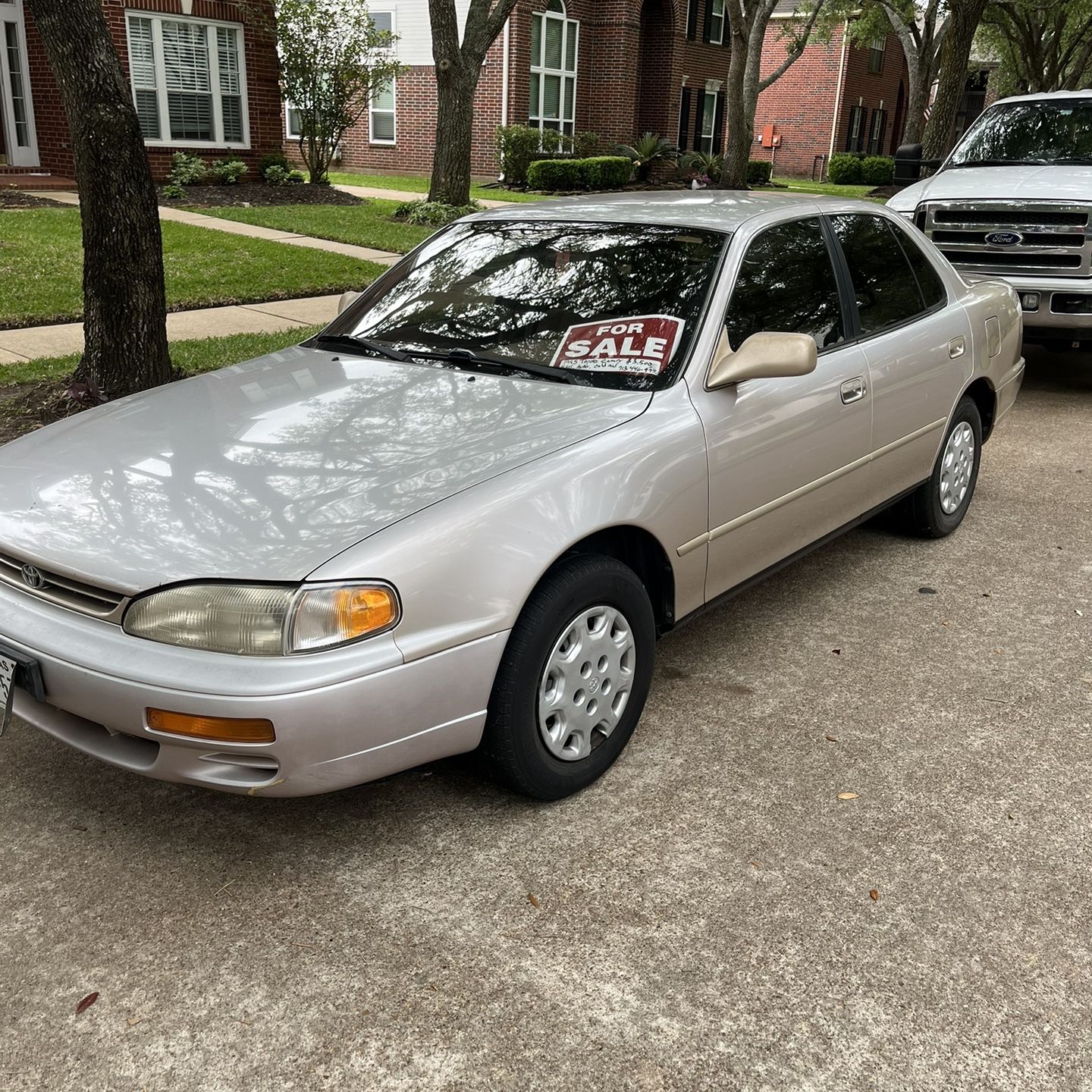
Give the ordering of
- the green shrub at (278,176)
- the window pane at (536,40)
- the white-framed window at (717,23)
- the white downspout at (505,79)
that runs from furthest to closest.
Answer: the white-framed window at (717,23) < the window pane at (536,40) < the white downspout at (505,79) < the green shrub at (278,176)

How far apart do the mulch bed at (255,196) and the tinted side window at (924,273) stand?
1323 centimetres

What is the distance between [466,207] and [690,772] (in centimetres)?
1389

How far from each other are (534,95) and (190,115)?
1096cm

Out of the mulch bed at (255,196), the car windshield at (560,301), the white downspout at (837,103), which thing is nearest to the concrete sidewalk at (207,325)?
the car windshield at (560,301)

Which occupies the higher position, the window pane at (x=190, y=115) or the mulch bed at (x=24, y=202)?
the window pane at (x=190, y=115)

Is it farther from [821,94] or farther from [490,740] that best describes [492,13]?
[821,94]

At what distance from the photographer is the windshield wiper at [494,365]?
3.60 m

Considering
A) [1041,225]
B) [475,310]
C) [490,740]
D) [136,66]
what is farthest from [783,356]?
[136,66]

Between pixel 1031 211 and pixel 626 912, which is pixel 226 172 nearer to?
pixel 1031 211

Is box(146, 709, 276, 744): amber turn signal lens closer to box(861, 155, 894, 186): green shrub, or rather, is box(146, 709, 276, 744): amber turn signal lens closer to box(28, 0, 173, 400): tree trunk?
box(28, 0, 173, 400): tree trunk

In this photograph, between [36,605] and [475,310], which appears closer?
[36,605]

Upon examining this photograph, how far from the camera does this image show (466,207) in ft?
52.7

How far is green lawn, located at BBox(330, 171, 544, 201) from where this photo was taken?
2181 cm

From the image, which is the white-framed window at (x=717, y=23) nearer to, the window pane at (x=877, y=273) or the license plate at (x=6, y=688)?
the window pane at (x=877, y=273)
